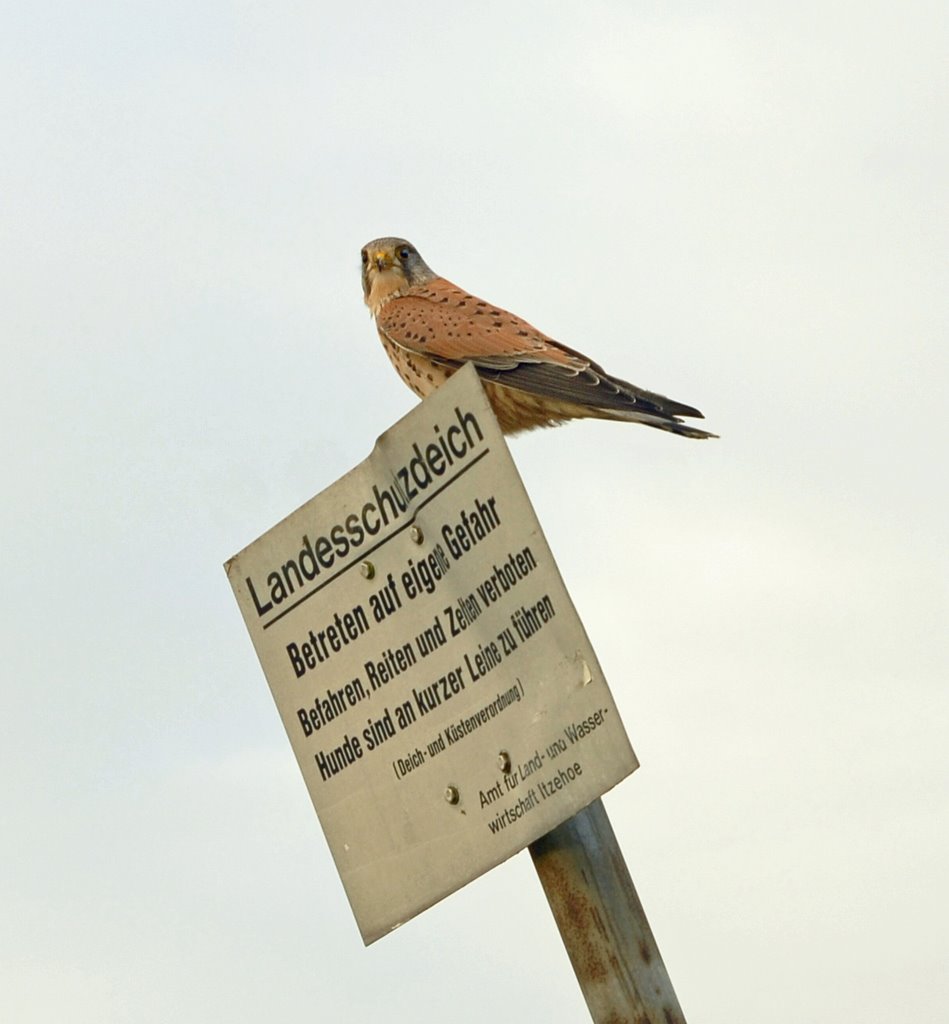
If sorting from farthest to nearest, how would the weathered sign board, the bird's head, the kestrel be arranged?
the bird's head, the kestrel, the weathered sign board

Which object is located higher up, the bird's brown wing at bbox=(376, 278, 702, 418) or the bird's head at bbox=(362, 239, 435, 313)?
the bird's head at bbox=(362, 239, 435, 313)

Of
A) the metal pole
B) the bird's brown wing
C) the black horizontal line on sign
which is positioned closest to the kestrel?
the bird's brown wing

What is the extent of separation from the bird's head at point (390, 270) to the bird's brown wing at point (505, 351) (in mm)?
309

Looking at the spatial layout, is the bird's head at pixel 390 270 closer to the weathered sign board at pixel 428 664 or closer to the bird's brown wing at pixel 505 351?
the bird's brown wing at pixel 505 351

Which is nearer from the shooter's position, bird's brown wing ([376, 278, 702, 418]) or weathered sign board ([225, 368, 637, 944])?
weathered sign board ([225, 368, 637, 944])

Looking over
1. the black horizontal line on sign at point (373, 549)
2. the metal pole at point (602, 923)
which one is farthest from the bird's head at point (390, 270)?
the metal pole at point (602, 923)

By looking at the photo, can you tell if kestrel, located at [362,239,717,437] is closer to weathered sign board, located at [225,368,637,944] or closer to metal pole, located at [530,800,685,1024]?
weathered sign board, located at [225,368,637,944]

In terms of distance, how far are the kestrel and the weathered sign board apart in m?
1.77

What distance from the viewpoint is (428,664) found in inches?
97.8

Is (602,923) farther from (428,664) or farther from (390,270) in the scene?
(390,270)

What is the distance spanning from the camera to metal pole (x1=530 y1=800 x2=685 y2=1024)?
2316 mm

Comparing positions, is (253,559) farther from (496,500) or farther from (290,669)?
(496,500)

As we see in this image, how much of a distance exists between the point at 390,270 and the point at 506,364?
1.26 meters

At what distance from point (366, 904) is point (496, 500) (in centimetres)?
80
